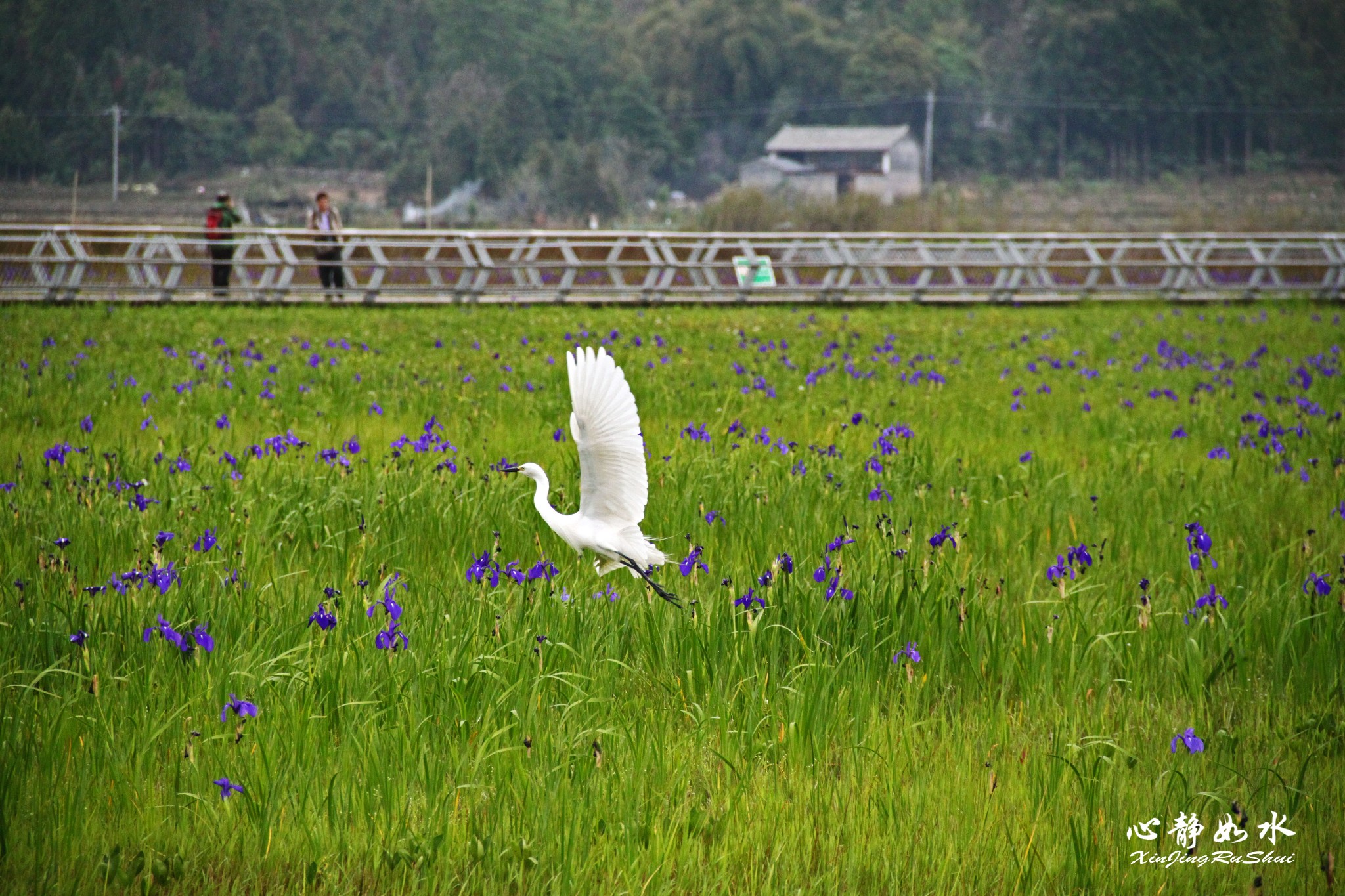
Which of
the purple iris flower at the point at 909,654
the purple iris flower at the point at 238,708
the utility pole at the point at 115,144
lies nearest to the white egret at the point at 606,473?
the purple iris flower at the point at 909,654

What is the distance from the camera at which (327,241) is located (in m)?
20.3

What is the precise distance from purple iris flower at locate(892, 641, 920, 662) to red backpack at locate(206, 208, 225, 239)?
18.2 m

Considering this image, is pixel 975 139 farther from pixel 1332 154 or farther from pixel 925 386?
pixel 925 386

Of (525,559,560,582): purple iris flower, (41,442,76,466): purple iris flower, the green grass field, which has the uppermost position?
(41,442,76,466): purple iris flower

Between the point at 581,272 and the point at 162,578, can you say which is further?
the point at 581,272

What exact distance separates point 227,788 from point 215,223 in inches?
779

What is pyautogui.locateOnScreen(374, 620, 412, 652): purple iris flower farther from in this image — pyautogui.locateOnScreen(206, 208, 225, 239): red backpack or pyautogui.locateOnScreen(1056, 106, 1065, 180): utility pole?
pyautogui.locateOnScreen(1056, 106, 1065, 180): utility pole

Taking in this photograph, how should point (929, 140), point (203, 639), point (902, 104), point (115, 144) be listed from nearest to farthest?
1. point (203, 639)
2. point (115, 144)
3. point (929, 140)
4. point (902, 104)

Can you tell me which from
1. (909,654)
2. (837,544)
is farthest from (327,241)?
(909,654)

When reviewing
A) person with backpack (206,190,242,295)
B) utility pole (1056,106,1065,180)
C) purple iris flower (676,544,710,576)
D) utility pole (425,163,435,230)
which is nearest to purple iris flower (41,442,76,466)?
purple iris flower (676,544,710,576)

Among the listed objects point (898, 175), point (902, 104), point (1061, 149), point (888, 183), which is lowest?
point (888, 183)

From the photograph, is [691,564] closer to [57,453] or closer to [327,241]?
[57,453]

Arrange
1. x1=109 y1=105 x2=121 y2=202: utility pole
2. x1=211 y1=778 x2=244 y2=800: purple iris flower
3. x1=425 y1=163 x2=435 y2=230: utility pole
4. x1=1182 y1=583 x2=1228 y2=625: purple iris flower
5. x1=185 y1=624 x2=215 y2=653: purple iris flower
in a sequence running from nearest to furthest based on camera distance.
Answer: x1=211 y1=778 x2=244 y2=800: purple iris flower
x1=185 y1=624 x2=215 y2=653: purple iris flower
x1=1182 y1=583 x2=1228 y2=625: purple iris flower
x1=425 y1=163 x2=435 y2=230: utility pole
x1=109 y1=105 x2=121 y2=202: utility pole

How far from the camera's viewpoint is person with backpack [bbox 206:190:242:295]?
1994cm
